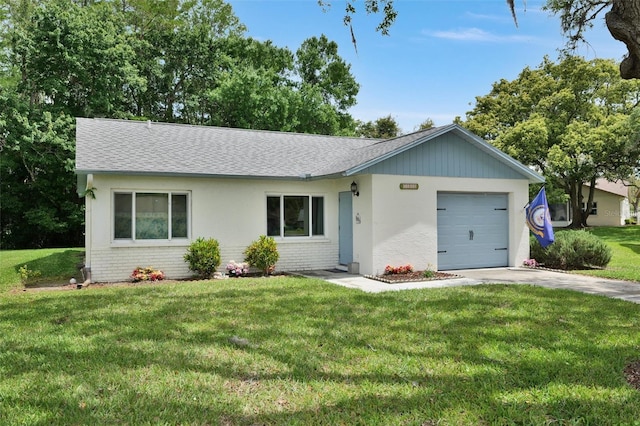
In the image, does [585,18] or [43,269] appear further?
[43,269]

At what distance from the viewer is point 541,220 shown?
1230 cm

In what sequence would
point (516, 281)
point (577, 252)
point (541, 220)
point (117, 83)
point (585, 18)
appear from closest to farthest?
point (585, 18), point (516, 281), point (541, 220), point (577, 252), point (117, 83)

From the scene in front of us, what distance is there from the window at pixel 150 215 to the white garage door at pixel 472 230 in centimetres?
719

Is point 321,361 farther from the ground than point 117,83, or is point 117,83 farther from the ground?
point 117,83

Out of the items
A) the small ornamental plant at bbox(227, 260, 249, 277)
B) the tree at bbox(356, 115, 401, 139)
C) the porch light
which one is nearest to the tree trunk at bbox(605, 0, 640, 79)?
the porch light

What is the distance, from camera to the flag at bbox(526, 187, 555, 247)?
12.2m

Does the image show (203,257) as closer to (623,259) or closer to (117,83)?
(623,259)

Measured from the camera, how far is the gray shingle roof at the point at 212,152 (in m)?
11.2

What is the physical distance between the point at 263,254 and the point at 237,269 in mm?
805

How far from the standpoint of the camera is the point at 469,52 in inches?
658

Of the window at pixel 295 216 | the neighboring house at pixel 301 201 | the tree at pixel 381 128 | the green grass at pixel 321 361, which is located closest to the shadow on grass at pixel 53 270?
the neighboring house at pixel 301 201

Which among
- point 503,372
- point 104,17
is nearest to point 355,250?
point 503,372

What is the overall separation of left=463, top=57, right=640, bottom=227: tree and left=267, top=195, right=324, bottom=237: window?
17386mm

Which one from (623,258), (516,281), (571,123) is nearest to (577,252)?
(516,281)
